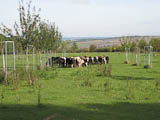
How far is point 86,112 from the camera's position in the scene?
24.2 ft

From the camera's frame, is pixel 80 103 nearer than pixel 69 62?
Yes

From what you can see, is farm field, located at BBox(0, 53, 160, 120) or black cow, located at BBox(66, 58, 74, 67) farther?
black cow, located at BBox(66, 58, 74, 67)

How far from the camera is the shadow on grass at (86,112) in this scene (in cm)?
687

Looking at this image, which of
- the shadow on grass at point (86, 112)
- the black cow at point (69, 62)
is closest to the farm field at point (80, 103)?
the shadow on grass at point (86, 112)

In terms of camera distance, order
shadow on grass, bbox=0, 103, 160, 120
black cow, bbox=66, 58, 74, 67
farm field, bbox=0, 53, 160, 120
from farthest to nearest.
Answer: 1. black cow, bbox=66, 58, 74, 67
2. farm field, bbox=0, 53, 160, 120
3. shadow on grass, bbox=0, 103, 160, 120

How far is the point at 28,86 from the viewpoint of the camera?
1215 centimetres

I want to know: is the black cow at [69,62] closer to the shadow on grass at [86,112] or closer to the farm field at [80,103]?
the farm field at [80,103]

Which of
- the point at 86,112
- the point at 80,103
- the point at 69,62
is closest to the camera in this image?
the point at 86,112

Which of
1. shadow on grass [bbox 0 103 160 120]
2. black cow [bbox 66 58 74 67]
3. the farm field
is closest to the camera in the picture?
shadow on grass [bbox 0 103 160 120]

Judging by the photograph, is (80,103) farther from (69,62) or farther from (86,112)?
(69,62)

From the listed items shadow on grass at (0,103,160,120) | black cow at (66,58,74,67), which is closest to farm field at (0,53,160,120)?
shadow on grass at (0,103,160,120)

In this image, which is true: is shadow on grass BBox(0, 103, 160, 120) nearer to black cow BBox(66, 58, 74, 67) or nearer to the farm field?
the farm field

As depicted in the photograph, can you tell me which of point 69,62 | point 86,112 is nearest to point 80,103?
point 86,112

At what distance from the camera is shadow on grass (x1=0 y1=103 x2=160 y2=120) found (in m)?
6.87
